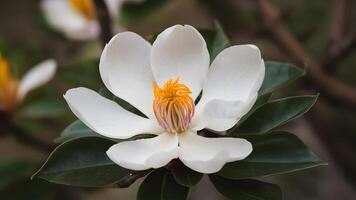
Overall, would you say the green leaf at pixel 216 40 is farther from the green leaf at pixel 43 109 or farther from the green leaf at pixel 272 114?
the green leaf at pixel 43 109

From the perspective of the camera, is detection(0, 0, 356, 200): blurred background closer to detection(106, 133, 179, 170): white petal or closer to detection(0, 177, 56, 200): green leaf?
detection(0, 177, 56, 200): green leaf

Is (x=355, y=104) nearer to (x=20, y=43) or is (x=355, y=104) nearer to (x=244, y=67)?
(x=244, y=67)

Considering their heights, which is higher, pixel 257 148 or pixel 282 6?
pixel 257 148

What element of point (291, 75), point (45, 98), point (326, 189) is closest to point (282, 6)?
point (326, 189)

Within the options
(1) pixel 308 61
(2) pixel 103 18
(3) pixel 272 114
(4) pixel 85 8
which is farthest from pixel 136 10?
(3) pixel 272 114

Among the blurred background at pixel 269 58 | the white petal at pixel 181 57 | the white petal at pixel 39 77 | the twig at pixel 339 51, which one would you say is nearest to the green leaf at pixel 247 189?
the white petal at pixel 181 57

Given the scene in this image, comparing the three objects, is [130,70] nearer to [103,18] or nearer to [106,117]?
[106,117]

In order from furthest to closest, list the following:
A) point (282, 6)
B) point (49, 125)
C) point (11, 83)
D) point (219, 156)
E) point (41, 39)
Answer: point (41, 39)
point (282, 6)
point (49, 125)
point (11, 83)
point (219, 156)
